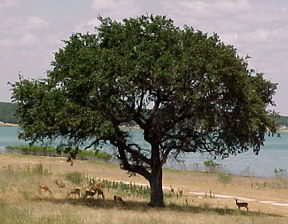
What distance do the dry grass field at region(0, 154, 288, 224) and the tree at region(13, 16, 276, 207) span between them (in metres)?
2.36

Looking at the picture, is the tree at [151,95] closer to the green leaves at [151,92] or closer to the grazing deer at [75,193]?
the green leaves at [151,92]

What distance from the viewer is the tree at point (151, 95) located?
74.6 ft

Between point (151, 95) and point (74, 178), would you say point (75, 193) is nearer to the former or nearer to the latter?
point (151, 95)

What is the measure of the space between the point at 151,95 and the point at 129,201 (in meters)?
5.79

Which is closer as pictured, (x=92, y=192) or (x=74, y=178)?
(x=92, y=192)

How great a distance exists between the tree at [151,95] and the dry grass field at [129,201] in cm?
236

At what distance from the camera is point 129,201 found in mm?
27906

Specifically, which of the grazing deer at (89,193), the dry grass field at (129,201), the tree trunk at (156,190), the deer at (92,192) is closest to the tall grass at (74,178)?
the dry grass field at (129,201)

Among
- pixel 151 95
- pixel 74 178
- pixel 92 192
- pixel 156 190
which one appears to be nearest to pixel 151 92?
pixel 151 95

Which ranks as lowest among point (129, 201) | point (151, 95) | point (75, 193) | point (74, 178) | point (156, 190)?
point (129, 201)

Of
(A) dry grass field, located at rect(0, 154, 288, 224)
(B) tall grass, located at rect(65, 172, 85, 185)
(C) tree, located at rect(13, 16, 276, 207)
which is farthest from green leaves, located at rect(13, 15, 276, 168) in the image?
(B) tall grass, located at rect(65, 172, 85, 185)

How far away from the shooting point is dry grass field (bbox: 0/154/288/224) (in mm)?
19078

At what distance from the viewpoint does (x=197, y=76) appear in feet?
74.8

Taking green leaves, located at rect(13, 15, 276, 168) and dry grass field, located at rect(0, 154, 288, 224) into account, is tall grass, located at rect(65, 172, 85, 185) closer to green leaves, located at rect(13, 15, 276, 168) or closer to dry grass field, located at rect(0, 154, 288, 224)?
dry grass field, located at rect(0, 154, 288, 224)
